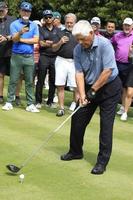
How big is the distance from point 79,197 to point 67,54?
5.50m

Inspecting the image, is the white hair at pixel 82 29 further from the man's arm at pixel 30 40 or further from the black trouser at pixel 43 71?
the black trouser at pixel 43 71

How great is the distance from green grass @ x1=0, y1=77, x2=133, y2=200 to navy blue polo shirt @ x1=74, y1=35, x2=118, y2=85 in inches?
47.1

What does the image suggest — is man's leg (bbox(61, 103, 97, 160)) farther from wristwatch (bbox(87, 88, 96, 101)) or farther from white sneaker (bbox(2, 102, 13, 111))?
white sneaker (bbox(2, 102, 13, 111))

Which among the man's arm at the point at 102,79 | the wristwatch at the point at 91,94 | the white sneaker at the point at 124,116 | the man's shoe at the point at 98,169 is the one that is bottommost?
the white sneaker at the point at 124,116

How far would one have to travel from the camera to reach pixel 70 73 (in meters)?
11.3

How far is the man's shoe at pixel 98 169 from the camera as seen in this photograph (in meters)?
6.97

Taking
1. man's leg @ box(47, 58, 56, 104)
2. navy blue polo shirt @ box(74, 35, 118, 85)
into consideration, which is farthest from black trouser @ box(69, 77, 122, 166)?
man's leg @ box(47, 58, 56, 104)

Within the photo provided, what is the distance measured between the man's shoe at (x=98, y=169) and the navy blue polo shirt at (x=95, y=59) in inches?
42.1

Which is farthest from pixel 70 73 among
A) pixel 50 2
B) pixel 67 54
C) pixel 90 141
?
pixel 50 2

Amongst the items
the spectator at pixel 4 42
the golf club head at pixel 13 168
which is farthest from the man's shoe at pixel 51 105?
the golf club head at pixel 13 168

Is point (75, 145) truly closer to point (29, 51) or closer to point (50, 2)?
point (29, 51)

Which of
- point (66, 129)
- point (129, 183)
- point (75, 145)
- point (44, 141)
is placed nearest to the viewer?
point (129, 183)

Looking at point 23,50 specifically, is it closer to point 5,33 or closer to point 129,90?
point 5,33

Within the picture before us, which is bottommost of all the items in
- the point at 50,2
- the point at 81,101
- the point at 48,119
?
the point at 50,2
